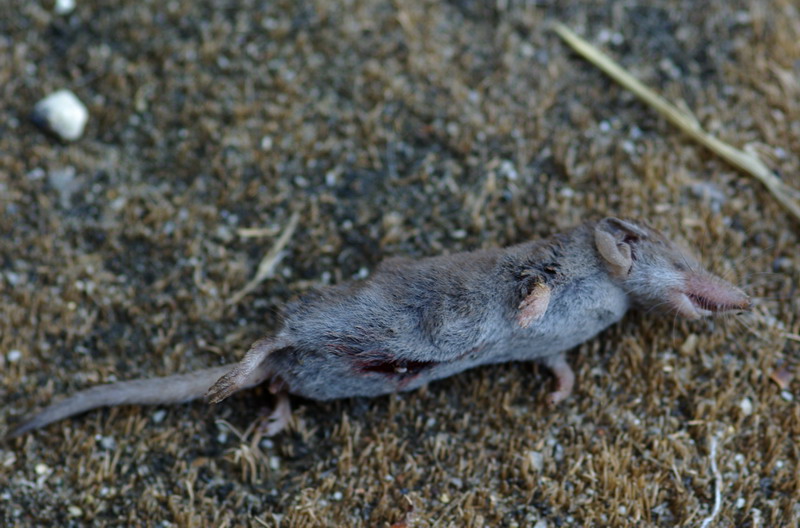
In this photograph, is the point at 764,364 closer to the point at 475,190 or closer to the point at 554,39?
the point at 475,190

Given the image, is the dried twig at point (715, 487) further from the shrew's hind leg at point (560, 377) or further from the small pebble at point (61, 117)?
the small pebble at point (61, 117)

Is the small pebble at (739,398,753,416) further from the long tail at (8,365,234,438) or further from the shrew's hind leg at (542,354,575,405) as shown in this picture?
the long tail at (8,365,234,438)

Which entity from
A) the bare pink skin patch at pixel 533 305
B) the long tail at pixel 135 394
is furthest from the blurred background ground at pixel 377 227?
the bare pink skin patch at pixel 533 305

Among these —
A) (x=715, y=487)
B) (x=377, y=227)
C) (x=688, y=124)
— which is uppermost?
(x=688, y=124)

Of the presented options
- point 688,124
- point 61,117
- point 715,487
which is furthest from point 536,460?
point 61,117

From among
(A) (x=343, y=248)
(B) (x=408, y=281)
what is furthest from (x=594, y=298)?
(A) (x=343, y=248)

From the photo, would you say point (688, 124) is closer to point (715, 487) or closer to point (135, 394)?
point (715, 487)
